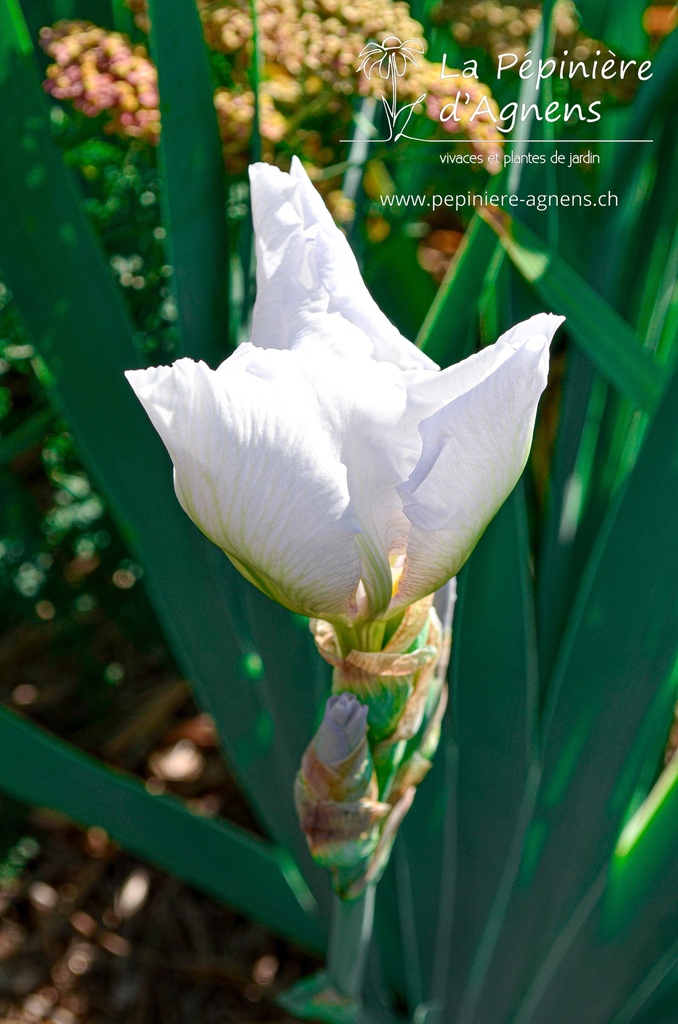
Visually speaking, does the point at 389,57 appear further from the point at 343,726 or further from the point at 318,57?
the point at 343,726

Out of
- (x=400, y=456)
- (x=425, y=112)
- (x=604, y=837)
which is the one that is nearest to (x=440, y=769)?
(x=604, y=837)

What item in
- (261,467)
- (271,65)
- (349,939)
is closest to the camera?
(261,467)

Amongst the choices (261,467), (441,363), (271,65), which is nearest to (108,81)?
(271,65)

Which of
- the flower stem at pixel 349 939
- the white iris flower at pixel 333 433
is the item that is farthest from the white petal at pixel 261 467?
the flower stem at pixel 349 939

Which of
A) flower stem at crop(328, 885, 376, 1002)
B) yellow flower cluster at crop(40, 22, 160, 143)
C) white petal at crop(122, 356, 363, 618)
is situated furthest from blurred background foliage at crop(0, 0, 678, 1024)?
white petal at crop(122, 356, 363, 618)

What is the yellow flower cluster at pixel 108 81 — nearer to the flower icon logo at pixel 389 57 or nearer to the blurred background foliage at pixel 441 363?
the blurred background foliage at pixel 441 363
